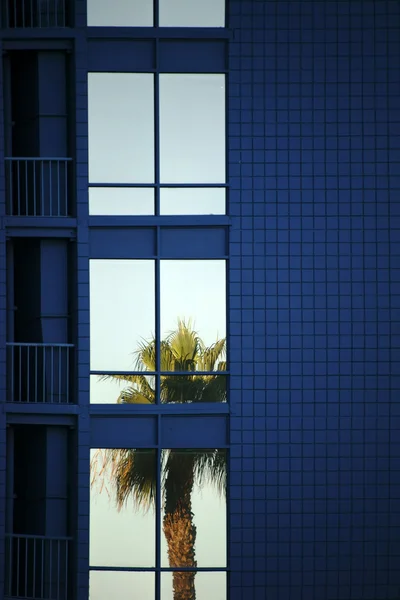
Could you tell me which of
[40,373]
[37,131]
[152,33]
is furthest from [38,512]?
[152,33]

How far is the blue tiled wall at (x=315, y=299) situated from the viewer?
45.5 feet

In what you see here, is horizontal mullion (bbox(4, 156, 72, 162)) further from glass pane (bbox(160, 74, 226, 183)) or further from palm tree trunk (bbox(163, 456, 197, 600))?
palm tree trunk (bbox(163, 456, 197, 600))

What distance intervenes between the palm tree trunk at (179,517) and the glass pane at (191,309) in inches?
65.6

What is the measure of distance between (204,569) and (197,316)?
4086mm

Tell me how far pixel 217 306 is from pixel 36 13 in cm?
569

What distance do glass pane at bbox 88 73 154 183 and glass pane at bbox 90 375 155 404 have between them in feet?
10.7

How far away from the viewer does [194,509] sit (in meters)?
14.2

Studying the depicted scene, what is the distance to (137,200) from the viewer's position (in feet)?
47.0

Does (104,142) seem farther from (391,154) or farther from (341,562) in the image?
(341,562)

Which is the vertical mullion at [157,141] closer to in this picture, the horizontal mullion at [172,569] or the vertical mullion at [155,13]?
the vertical mullion at [155,13]

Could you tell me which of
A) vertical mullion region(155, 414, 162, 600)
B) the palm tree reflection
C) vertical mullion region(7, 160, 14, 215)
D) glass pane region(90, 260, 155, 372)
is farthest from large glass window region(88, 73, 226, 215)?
vertical mullion region(155, 414, 162, 600)

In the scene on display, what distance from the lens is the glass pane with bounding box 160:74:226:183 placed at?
14289 millimetres

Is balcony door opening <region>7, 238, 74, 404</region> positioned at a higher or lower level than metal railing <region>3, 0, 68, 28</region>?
lower

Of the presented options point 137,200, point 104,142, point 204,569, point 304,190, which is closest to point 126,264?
point 137,200
